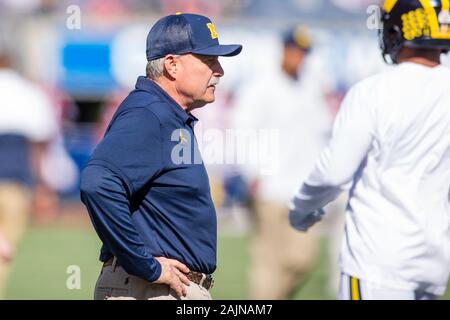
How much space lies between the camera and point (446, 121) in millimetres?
4656

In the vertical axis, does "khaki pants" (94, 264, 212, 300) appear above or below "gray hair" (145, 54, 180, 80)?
below

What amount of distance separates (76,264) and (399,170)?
28.0 feet

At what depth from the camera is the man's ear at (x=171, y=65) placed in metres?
4.47

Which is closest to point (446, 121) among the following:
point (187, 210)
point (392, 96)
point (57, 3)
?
point (392, 96)

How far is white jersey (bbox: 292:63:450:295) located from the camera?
181 inches

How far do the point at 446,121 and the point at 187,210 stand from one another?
4.30 ft

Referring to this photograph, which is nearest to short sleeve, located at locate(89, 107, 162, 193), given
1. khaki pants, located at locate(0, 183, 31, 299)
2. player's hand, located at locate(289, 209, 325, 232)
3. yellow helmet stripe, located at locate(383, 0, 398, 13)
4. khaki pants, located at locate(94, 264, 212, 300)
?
khaki pants, located at locate(94, 264, 212, 300)

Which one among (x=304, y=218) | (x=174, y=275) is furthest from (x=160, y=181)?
(x=304, y=218)

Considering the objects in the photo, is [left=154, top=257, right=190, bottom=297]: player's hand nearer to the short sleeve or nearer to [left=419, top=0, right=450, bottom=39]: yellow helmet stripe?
the short sleeve

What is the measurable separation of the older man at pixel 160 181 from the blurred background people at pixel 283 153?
4.52 m

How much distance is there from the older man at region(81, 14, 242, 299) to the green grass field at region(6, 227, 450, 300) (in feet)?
16.4

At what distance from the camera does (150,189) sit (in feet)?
14.0

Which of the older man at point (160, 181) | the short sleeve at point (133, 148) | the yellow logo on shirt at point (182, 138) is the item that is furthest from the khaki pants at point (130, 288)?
the yellow logo on shirt at point (182, 138)

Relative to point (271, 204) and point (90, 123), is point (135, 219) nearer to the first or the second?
point (271, 204)
